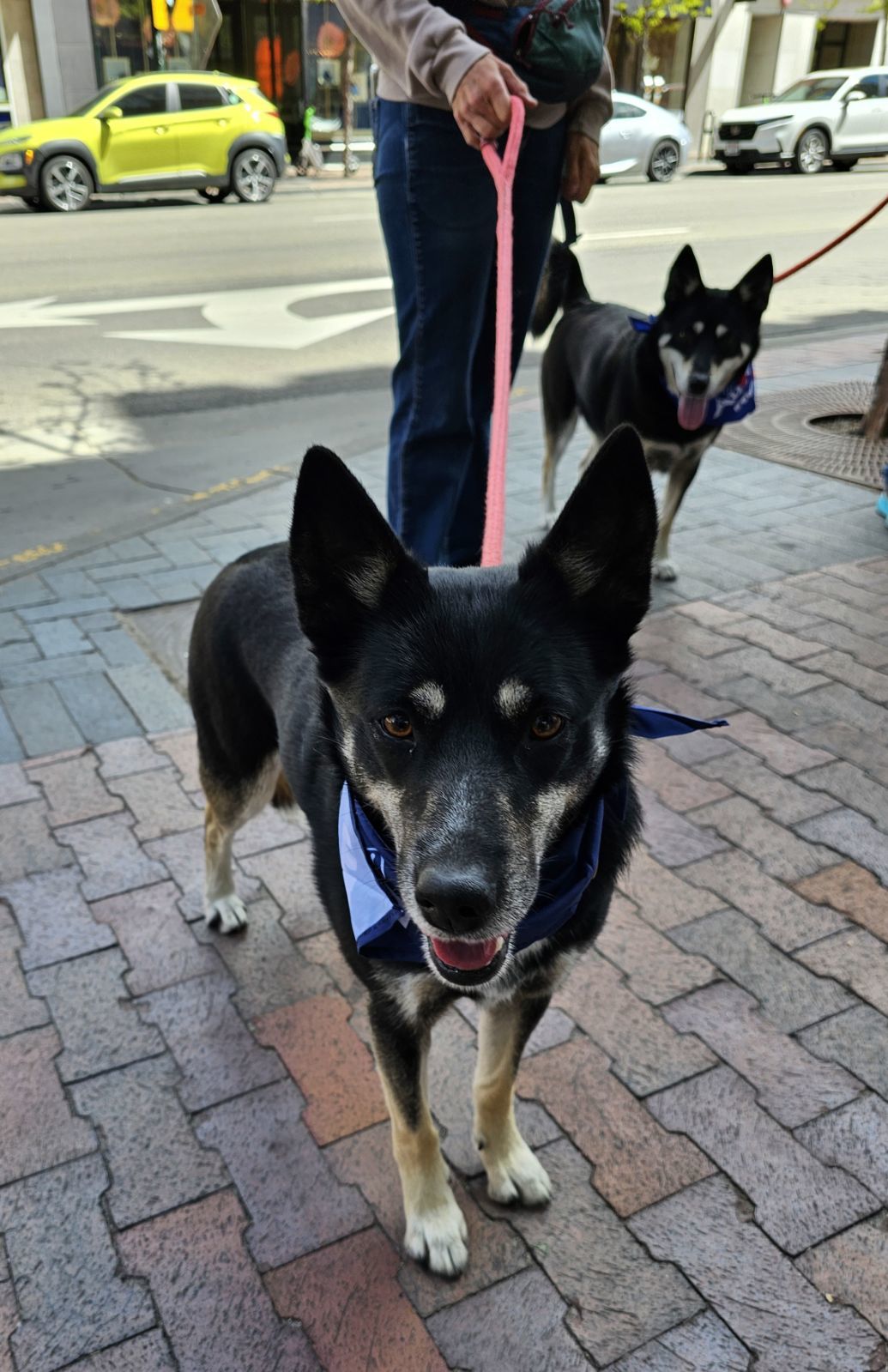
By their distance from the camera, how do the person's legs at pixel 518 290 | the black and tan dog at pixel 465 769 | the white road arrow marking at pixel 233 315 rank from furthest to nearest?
the white road arrow marking at pixel 233 315, the person's legs at pixel 518 290, the black and tan dog at pixel 465 769

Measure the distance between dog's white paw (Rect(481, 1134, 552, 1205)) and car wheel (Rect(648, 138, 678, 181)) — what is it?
24684mm

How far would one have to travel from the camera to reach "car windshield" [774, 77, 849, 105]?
23920mm

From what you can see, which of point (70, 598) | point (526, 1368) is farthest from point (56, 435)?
point (526, 1368)

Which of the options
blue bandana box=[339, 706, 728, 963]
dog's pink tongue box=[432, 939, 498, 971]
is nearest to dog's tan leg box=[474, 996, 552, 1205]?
blue bandana box=[339, 706, 728, 963]

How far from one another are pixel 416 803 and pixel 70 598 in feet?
11.4

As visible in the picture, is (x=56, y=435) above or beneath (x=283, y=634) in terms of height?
beneath

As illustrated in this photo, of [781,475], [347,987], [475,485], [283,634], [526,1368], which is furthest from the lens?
[781,475]

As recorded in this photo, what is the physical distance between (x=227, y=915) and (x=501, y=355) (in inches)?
66.3

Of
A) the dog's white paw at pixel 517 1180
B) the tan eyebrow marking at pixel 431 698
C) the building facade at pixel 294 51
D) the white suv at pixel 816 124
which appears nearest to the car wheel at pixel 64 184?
the building facade at pixel 294 51

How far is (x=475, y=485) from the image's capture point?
380 cm

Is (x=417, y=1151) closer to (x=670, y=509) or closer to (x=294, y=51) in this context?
(x=670, y=509)

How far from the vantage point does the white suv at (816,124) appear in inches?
→ 926

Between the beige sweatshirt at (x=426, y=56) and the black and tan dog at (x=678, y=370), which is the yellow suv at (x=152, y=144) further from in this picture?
the beige sweatshirt at (x=426, y=56)

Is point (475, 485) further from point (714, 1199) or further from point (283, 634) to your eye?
point (714, 1199)
